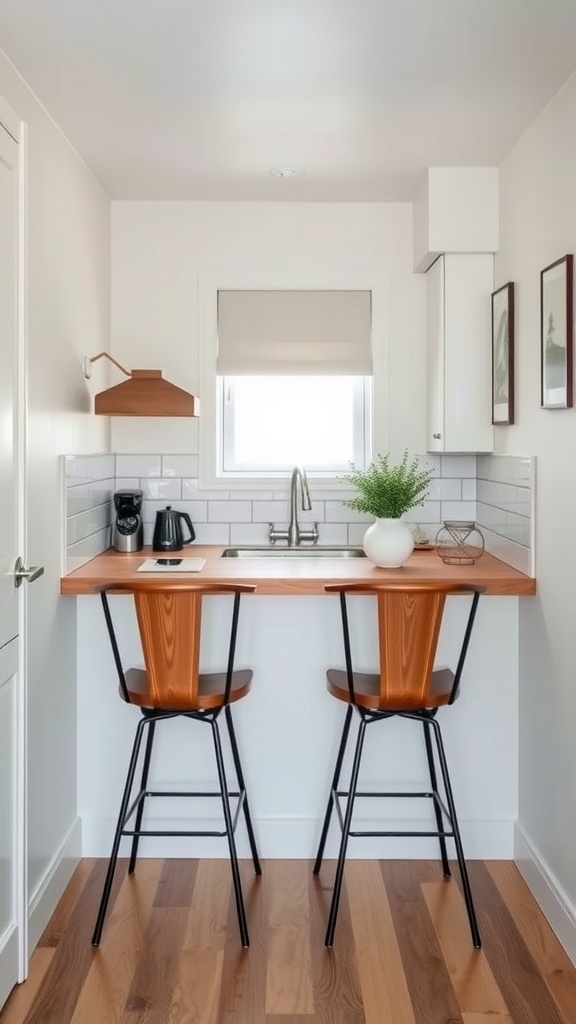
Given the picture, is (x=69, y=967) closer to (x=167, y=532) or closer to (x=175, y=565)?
(x=175, y=565)

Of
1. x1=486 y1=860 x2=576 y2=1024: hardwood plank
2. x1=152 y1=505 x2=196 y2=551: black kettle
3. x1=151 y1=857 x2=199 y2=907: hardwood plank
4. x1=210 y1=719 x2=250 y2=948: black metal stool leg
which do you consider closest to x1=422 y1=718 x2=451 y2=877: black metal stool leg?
x1=486 y1=860 x2=576 y2=1024: hardwood plank

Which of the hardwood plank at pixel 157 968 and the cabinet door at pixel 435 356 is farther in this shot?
the cabinet door at pixel 435 356

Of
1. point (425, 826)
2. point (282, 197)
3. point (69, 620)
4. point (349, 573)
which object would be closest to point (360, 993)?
point (425, 826)

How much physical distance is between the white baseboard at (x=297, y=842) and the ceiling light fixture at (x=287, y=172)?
2341 mm

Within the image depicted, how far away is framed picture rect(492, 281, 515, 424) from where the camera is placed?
3.13 m

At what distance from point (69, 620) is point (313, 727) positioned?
91 centimetres

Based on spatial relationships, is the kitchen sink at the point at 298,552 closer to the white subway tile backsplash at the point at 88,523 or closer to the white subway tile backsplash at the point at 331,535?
the white subway tile backsplash at the point at 331,535

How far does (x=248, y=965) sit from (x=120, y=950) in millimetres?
367

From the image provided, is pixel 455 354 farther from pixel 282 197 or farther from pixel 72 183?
pixel 72 183

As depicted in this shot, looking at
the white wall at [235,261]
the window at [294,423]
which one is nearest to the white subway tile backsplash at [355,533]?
the window at [294,423]

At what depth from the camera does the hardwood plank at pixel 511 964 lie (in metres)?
2.23

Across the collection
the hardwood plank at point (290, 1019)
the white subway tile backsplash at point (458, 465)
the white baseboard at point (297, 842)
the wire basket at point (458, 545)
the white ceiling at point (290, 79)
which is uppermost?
the white ceiling at point (290, 79)

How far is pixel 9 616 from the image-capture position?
2.28 meters

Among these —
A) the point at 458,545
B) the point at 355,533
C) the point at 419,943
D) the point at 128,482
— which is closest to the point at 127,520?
the point at 128,482
